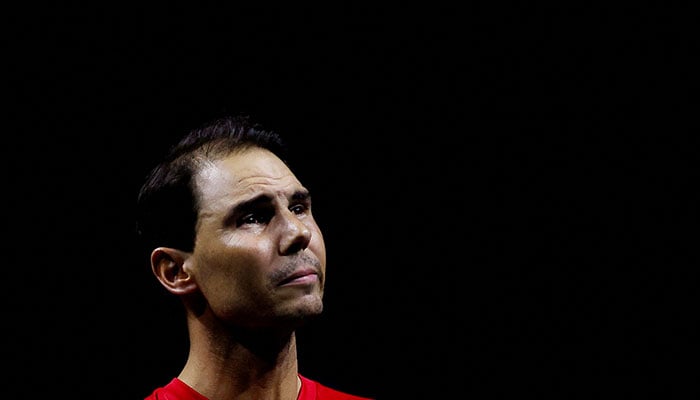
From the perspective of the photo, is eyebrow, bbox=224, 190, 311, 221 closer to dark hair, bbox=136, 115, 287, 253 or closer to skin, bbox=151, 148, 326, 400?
skin, bbox=151, 148, 326, 400

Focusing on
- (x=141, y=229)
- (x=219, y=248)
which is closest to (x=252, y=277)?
(x=219, y=248)

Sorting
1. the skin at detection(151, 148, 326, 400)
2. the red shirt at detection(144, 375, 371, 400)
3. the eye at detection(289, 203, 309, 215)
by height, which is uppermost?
the eye at detection(289, 203, 309, 215)

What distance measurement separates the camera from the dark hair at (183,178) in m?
2.20

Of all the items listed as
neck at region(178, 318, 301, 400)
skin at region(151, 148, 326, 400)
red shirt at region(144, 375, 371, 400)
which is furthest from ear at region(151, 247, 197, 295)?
red shirt at region(144, 375, 371, 400)

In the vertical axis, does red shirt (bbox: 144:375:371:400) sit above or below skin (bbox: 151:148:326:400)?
below

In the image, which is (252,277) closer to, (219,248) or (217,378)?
(219,248)

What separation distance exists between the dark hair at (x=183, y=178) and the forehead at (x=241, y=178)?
3 centimetres

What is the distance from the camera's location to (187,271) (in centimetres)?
218

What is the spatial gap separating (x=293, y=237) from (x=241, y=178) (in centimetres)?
23

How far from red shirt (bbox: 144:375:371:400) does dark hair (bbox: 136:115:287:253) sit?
1.25 feet

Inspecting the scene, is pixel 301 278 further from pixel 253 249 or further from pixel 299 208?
pixel 299 208

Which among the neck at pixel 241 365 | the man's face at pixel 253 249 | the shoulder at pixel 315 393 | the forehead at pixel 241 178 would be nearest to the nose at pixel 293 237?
the man's face at pixel 253 249

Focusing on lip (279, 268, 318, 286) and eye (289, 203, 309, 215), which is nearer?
lip (279, 268, 318, 286)

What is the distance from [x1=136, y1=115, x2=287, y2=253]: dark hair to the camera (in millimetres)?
2195
